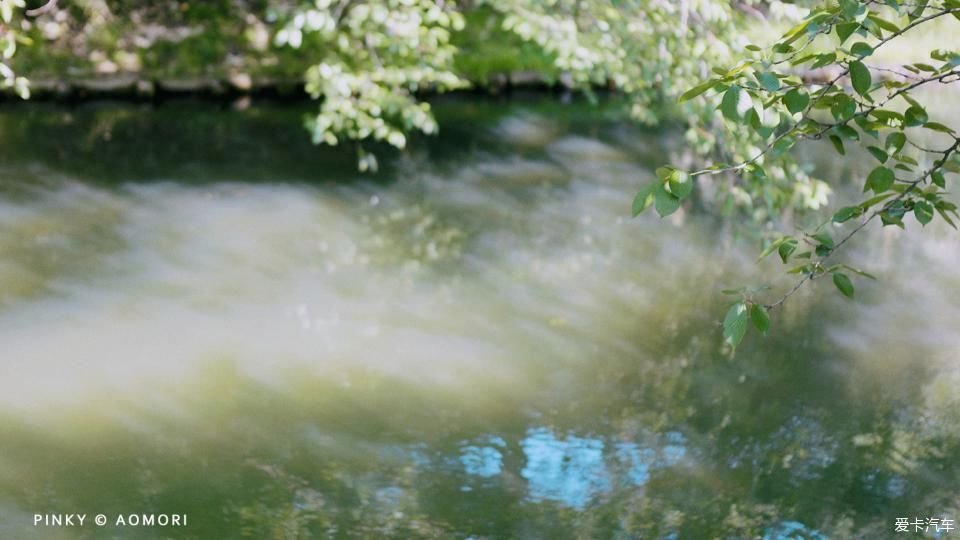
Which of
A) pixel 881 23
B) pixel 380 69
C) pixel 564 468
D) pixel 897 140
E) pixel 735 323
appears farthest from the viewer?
pixel 380 69

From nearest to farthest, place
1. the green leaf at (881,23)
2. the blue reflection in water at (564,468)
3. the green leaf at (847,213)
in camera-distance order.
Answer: the green leaf at (881,23)
the green leaf at (847,213)
the blue reflection in water at (564,468)

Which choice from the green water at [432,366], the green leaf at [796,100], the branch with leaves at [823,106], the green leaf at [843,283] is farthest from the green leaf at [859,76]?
the green water at [432,366]

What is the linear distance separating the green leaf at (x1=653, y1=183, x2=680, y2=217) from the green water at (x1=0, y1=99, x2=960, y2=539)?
2.64m

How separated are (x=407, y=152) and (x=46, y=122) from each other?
4439 millimetres

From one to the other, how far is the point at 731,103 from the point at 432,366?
4266 millimetres

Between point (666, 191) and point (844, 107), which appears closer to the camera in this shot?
point (666, 191)

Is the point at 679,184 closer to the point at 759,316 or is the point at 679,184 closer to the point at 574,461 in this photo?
the point at 759,316

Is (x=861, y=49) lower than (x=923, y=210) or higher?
higher

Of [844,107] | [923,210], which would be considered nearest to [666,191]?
[844,107]

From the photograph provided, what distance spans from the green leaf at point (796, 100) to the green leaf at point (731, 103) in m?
0.16

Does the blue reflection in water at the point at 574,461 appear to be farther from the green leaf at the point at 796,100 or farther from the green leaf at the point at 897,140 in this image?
the green leaf at the point at 796,100

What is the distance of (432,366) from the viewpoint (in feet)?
22.3

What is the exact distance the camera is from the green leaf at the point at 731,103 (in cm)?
280

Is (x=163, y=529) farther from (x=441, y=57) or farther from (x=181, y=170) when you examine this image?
(x=181, y=170)
